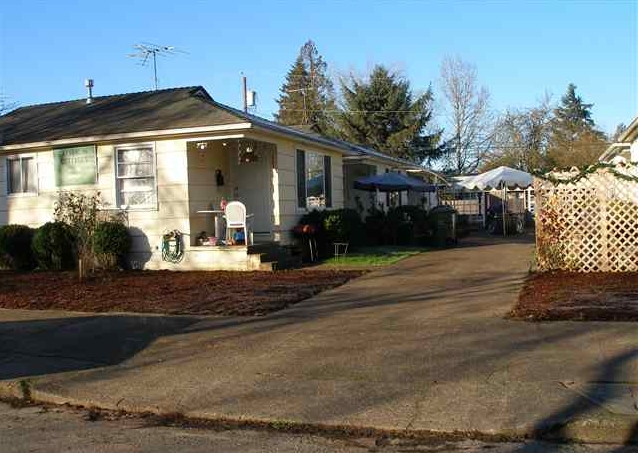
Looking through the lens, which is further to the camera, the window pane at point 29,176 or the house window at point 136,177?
the window pane at point 29,176

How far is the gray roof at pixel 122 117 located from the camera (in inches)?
635

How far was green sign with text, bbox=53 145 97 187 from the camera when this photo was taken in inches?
667

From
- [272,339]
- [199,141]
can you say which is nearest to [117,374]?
[272,339]

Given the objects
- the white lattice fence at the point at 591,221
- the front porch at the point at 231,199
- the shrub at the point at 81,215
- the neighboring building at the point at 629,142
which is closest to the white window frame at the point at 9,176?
the shrub at the point at 81,215

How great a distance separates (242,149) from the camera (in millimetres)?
17656

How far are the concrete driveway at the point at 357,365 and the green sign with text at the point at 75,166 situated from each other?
6351 millimetres

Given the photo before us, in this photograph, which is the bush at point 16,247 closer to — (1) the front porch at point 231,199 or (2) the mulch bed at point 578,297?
(1) the front porch at point 231,199

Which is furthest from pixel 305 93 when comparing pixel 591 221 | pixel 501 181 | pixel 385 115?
pixel 591 221

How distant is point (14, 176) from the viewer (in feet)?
60.2

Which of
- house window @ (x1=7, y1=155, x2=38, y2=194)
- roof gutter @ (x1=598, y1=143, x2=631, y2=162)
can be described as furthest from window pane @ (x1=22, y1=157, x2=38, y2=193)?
roof gutter @ (x1=598, y1=143, x2=631, y2=162)

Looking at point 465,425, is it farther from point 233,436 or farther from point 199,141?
point 199,141

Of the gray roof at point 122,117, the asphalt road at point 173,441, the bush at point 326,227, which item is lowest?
the asphalt road at point 173,441

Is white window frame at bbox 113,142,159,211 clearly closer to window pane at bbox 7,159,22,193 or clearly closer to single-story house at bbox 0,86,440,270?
single-story house at bbox 0,86,440,270

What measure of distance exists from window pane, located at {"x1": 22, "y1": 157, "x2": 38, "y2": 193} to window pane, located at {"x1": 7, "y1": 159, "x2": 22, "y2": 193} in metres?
0.17
